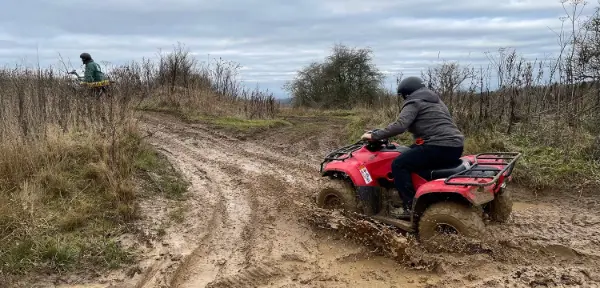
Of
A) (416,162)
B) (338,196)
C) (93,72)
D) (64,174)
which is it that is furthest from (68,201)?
(93,72)

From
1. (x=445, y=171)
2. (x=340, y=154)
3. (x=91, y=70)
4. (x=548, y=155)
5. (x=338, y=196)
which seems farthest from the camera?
(x=91, y=70)

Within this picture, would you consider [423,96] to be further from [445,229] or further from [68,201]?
[68,201]

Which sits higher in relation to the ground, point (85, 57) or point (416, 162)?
point (85, 57)

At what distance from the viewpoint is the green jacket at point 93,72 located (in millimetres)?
12188

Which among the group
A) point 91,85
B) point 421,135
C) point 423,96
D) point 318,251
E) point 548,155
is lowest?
point 318,251

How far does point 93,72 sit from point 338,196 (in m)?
8.78

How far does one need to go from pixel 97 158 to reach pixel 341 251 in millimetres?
4026

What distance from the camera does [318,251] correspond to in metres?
5.42

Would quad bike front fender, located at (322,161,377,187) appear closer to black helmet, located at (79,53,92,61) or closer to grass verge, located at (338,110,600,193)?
grass verge, located at (338,110,600,193)

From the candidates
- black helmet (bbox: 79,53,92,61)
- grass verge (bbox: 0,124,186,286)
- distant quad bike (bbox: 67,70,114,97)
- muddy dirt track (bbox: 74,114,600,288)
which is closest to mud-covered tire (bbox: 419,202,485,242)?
muddy dirt track (bbox: 74,114,600,288)

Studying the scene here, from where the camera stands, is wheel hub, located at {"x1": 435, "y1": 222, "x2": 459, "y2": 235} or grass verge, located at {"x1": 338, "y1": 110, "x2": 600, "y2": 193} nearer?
wheel hub, located at {"x1": 435, "y1": 222, "x2": 459, "y2": 235}

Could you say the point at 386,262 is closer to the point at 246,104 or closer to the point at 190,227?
the point at 190,227

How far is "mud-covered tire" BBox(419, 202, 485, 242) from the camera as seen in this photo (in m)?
4.83

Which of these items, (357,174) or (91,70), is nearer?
(357,174)
